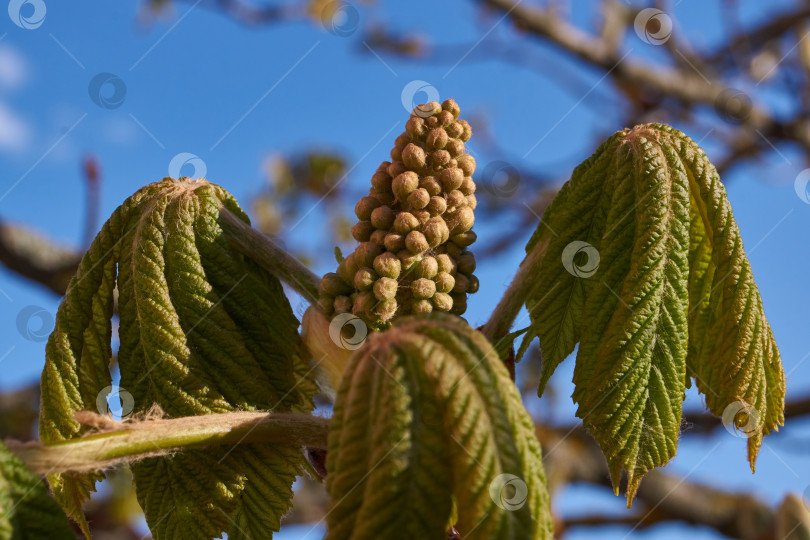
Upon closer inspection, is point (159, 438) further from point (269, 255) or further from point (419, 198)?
point (419, 198)

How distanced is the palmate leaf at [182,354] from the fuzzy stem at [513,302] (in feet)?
1.34

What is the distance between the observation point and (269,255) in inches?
57.3

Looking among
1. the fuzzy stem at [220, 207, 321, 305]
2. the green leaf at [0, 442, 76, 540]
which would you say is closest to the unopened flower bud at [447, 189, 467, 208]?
the fuzzy stem at [220, 207, 321, 305]

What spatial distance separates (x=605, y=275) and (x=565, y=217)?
0.47 ft

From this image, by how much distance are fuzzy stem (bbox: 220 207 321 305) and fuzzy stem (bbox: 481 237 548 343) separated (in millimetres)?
363

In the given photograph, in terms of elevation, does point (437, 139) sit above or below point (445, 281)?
above

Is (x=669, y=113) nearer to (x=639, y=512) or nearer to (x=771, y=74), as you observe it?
(x=771, y=74)

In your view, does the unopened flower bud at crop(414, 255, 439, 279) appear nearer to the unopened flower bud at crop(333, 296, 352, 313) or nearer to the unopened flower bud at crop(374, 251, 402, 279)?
the unopened flower bud at crop(374, 251, 402, 279)

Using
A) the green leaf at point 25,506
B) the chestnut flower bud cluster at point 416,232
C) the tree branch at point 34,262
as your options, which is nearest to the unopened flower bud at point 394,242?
the chestnut flower bud cluster at point 416,232

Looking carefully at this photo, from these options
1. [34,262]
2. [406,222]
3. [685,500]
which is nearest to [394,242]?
[406,222]

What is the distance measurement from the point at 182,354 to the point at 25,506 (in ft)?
1.53

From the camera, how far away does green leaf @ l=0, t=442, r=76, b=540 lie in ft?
A: 2.88

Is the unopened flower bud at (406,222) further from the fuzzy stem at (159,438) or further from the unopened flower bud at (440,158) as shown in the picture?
the fuzzy stem at (159,438)

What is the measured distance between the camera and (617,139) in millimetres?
1391
